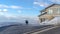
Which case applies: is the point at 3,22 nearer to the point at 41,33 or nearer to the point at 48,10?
the point at 41,33

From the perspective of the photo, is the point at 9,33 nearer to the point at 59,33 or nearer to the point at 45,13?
the point at 59,33

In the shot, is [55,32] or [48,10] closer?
[55,32]

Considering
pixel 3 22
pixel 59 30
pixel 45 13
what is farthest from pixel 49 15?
pixel 59 30

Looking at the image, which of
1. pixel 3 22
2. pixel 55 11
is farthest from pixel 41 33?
pixel 55 11

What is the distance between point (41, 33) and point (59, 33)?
1.45 metres

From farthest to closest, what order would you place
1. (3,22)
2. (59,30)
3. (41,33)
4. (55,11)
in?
(55,11), (3,22), (59,30), (41,33)

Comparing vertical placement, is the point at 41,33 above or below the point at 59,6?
below

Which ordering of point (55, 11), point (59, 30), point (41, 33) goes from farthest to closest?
point (55, 11) < point (59, 30) < point (41, 33)


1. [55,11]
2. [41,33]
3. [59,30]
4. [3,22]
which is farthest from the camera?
[55,11]

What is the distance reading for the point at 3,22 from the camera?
62.5 feet

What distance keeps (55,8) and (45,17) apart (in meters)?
3.19

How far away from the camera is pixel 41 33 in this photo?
36.4ft

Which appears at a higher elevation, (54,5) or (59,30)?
(54,5)

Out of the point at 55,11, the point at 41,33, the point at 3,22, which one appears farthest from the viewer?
the point at 55,11
